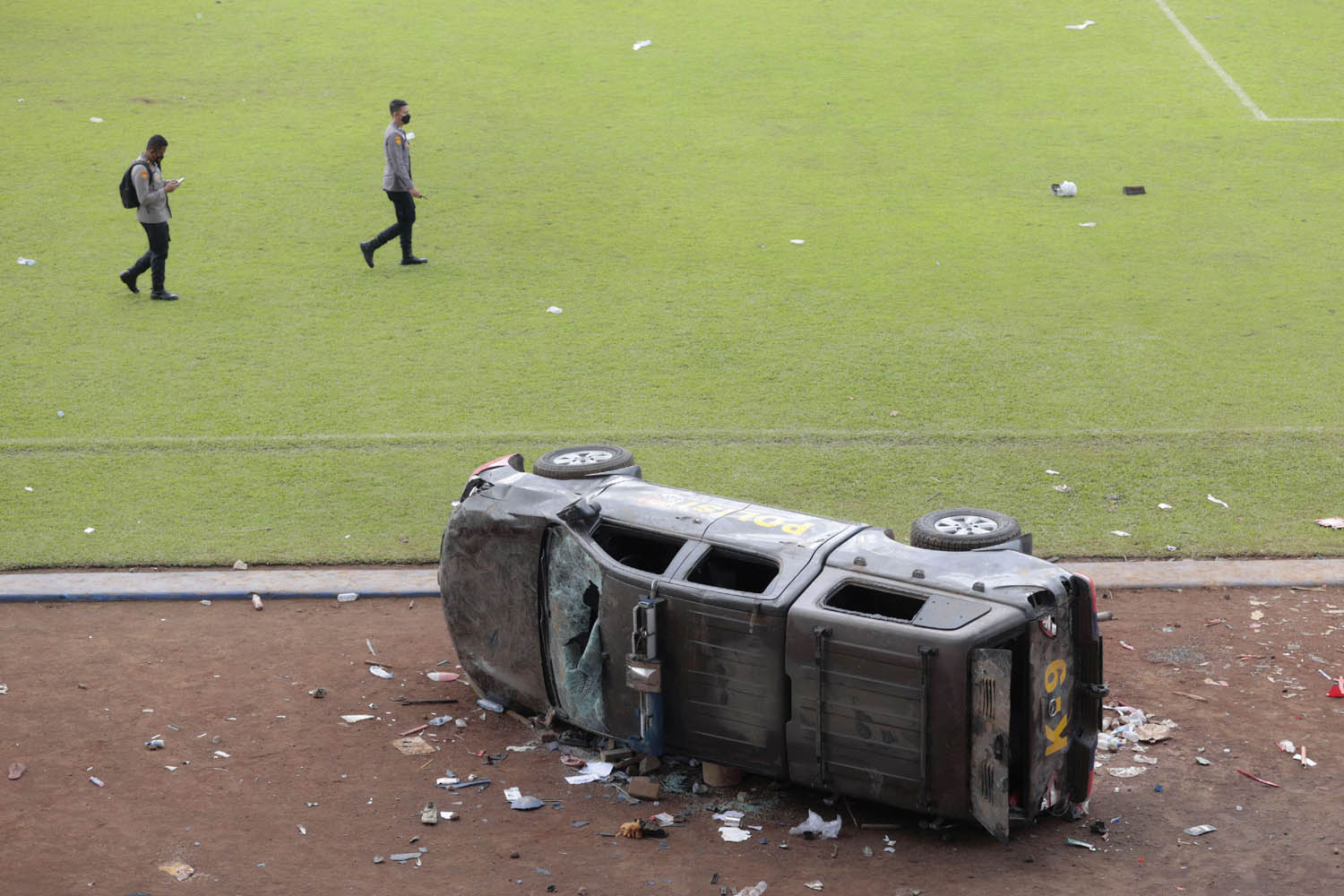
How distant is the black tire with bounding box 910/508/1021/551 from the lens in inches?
259

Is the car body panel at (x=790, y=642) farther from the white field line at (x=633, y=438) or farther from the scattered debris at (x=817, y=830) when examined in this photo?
the white field line at (x=633, y=438)

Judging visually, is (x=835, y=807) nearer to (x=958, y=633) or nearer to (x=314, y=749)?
(x=958, y=633)

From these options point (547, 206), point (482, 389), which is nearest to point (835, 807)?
point (482, 389)

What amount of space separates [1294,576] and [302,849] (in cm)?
658

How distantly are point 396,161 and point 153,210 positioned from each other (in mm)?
2588

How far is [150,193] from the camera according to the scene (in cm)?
1423

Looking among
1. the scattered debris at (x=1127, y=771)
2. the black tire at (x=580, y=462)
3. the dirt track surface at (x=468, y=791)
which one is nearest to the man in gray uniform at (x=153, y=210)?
the dirt track surface at (x=468, y=791)

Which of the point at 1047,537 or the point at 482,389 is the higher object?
the point at 482,389

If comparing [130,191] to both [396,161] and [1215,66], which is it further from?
[1215,66]

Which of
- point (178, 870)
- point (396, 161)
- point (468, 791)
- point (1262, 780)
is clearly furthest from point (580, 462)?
point (396, 161)

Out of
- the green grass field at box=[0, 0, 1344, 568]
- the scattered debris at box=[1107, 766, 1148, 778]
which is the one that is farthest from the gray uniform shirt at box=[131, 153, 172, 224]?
the scattered debris at box=[1107, 766, 1148, 778]

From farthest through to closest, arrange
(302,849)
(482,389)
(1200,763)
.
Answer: (482,389) < (1200,763) < (302,849)

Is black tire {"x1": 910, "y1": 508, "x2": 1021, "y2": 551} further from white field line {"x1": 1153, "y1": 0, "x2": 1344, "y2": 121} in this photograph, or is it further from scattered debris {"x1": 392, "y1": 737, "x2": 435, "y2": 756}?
white field line {"x1": 1153, "y1": 0, "x2": 1344, "y2": 121}

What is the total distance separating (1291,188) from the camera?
18453 millimetres
